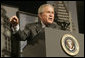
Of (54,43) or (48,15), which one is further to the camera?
(48,15)

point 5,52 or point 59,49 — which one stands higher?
point 59,49

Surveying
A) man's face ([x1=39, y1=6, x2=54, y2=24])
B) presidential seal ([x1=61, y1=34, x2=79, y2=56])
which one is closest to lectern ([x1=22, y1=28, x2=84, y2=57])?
presidential seal ([x1=61, y1=34, x2=79, y2=56])

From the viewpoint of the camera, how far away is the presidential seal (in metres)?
1.24

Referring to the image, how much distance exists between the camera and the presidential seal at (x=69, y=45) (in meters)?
1.24

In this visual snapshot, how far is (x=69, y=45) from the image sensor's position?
1247 millimetres

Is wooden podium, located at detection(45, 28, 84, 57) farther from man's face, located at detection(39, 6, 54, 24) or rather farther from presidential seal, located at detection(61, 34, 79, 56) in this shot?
man's face, located at detection(39, 6, 54, 24)

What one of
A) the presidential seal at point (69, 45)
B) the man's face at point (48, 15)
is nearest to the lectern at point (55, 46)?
the presidential seal at point (69, 45)

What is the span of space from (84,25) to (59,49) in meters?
3.05

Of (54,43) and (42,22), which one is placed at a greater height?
(42,22)

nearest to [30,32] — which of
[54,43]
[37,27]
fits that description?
[37,27]

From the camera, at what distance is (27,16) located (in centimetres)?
359

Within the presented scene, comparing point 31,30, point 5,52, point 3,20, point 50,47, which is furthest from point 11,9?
point 50,47

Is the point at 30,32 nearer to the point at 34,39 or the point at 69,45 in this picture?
the point at 34,39

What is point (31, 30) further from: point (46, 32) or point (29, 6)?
point (29, 6)
